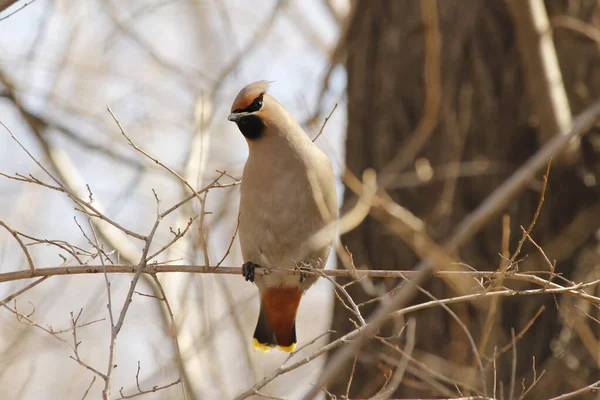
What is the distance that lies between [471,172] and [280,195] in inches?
53.8

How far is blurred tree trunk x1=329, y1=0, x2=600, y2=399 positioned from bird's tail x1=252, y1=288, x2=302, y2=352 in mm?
495

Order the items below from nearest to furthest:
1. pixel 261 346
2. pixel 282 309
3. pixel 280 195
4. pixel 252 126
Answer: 1. pixel 280 195
2. pixel 252 126
3. pixel 282 309
4. pixel 261 346

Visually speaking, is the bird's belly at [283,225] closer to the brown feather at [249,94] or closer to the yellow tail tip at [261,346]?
the brown feather at [249,94]

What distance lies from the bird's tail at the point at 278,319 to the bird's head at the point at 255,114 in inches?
33.0

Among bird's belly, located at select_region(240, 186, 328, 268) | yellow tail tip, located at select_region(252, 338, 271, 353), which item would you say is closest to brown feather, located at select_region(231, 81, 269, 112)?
bird's belly, located at select_region(240, 186, 328, 268)

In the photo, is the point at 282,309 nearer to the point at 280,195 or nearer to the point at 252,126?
the point at 280,195

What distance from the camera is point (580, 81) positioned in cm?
502

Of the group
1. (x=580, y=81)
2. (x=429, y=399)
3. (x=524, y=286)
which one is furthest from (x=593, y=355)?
(x=580, y=81)

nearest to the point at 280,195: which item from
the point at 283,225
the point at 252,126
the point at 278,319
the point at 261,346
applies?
the point at 283,225

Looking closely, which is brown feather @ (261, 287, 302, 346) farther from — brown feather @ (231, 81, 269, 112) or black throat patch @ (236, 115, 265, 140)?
brown feather @ (231, 81, 269, 112)

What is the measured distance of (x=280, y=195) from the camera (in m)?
4.26

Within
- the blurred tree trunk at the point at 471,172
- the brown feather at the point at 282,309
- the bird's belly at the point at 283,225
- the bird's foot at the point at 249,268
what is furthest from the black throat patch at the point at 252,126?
the blurred tree trunk at the point at 471,172

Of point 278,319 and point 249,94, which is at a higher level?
point 249,94

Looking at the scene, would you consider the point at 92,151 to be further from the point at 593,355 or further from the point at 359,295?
the point at 593,355
